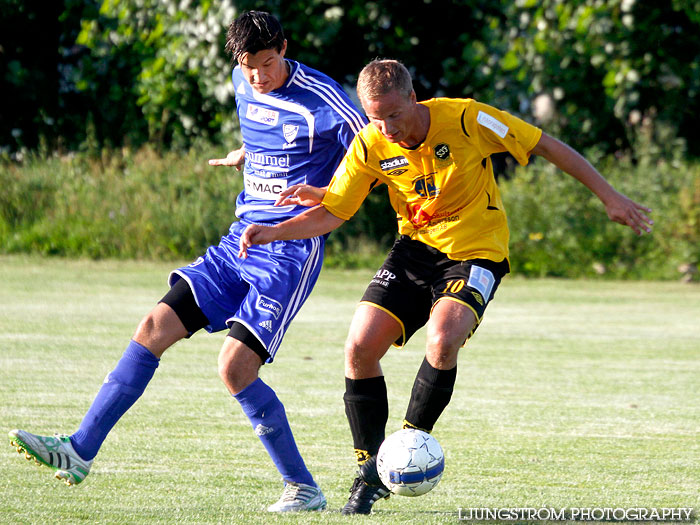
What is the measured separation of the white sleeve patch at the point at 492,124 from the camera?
4766 mm

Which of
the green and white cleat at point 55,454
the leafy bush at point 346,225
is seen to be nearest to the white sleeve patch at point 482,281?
the green and white cleat at point 55,454

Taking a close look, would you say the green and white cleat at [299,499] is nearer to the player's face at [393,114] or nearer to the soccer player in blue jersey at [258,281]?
the soccer player in blue jersey at [258,281]

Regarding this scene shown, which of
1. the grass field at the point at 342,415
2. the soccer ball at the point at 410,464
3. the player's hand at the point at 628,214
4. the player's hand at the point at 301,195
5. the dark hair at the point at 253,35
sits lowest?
the grass field at the point at 342,415

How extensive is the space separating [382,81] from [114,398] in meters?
1.69

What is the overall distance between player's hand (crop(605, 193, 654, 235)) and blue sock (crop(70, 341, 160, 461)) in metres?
2.00

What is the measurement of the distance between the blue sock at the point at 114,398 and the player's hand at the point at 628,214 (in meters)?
2.00

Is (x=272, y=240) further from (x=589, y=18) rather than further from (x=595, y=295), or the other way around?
(x=589, y=18)

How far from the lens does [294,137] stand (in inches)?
200

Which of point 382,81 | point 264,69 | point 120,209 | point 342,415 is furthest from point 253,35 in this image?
point 120,209

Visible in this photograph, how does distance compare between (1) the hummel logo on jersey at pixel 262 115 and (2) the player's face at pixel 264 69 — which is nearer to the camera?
(2) the player's face at pixel 264 69

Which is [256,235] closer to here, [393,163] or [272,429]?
[393,163]

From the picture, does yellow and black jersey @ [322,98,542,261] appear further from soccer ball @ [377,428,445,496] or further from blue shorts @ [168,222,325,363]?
soccer ball @ [377,428,445,496]

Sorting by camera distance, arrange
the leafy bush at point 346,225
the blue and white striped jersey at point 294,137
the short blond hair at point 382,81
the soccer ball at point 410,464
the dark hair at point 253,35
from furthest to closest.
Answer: the leafy bush at point 346,225 < the blue and white striped jersey at point 294,137 < the dark hair at point 253,35 < the short blond hair at point 382,81 < the soccer ball at point 410,464

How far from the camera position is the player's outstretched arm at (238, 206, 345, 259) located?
4.66 meters
